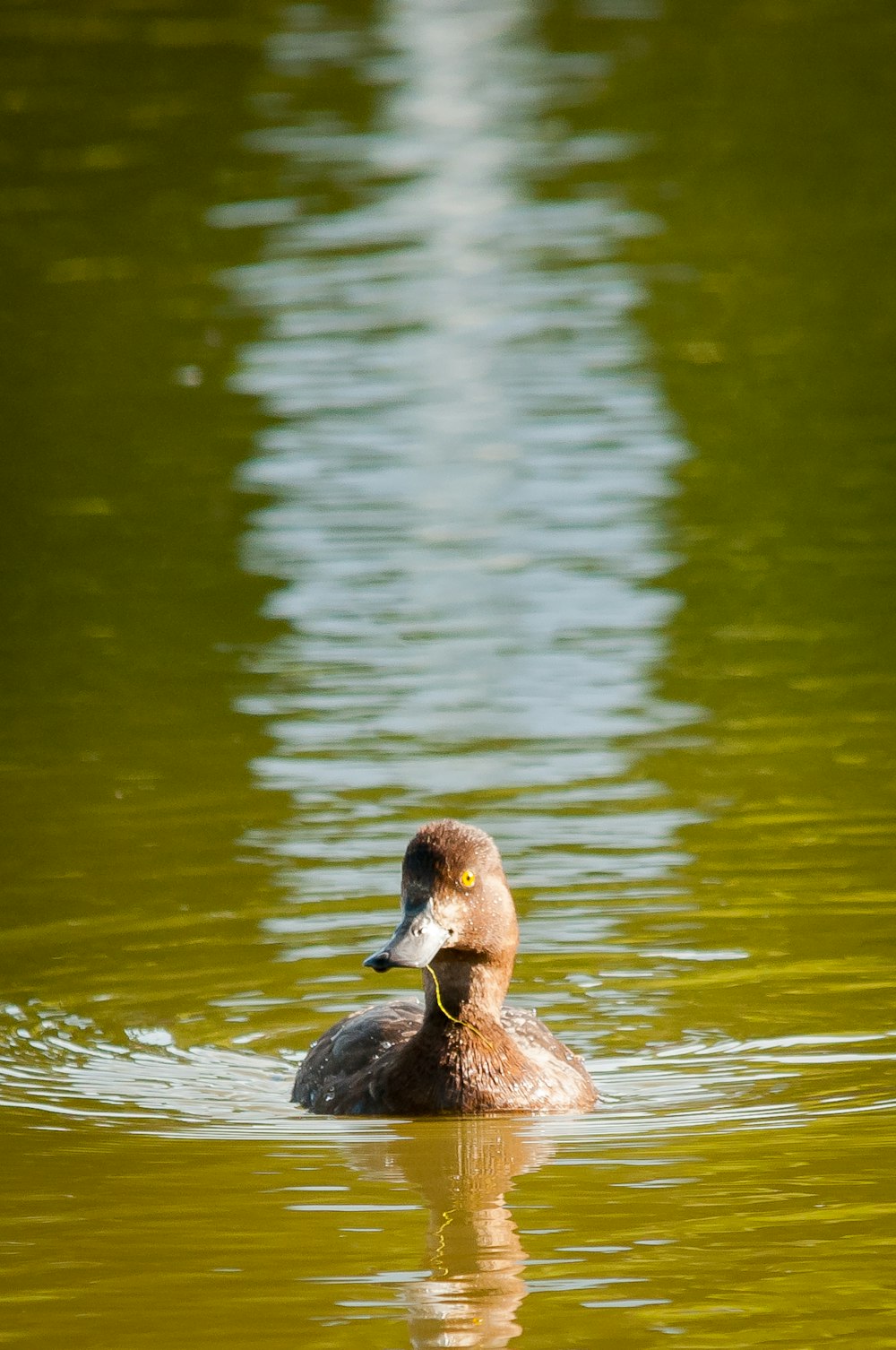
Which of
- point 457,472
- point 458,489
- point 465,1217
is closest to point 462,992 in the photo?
point 465,1217

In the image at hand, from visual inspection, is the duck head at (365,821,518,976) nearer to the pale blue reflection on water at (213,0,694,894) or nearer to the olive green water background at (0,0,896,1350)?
the olive green water background at (0,0,896,1350)

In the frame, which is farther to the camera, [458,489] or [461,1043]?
[458,489]

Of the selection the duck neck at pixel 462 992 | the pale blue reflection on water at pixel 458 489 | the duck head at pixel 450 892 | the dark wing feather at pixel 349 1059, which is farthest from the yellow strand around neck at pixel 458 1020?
the pale blue reflection on water at pixel 458 489

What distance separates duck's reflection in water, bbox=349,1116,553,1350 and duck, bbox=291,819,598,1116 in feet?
0.37

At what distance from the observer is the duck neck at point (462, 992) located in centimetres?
943

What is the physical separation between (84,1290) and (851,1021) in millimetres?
3377

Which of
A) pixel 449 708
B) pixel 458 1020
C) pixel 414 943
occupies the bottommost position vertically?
pixel 449 708

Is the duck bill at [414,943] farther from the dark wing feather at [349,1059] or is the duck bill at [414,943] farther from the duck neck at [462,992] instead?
the dark wing feather at [349,1059]

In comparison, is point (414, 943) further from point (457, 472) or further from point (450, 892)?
point (457, 472)

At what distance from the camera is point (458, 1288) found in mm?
7641

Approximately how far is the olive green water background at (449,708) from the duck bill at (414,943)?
0.62m

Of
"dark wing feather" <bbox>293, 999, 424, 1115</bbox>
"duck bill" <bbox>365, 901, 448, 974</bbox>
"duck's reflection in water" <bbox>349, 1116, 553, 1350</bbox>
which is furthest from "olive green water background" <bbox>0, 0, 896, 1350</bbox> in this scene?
"duck bill" <bbox>365, 901, 448, 974</bbox>

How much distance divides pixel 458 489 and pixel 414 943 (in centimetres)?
1104

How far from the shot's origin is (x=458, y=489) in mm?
19781
